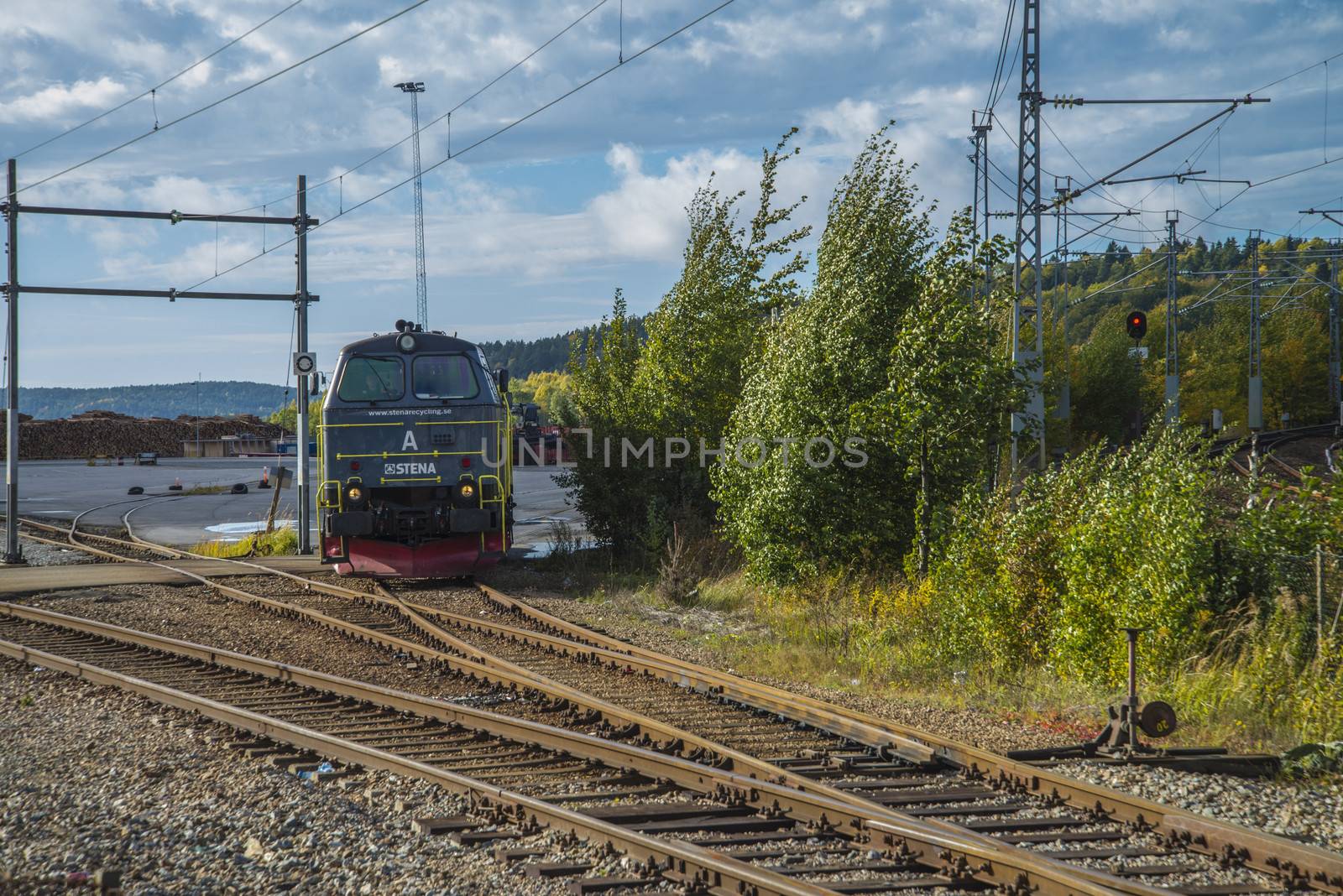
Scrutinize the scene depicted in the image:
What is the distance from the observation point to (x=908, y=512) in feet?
45.2

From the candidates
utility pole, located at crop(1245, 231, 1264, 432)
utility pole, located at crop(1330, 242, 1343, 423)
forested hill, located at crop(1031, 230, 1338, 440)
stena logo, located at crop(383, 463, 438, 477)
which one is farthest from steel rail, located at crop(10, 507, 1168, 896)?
utility pole, located at crop(1330, 242, 1343, 423)

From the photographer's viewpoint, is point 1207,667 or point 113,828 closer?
point 113,828

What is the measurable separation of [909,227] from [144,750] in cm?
1025

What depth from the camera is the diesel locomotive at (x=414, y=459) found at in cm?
1457

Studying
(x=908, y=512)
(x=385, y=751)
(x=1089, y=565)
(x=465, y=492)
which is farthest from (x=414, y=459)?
(x=1089, y=565)

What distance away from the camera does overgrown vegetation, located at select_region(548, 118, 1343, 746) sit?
877cm

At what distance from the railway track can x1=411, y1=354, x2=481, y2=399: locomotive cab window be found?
4.63 meters

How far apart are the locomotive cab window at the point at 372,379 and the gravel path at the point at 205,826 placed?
291 inches

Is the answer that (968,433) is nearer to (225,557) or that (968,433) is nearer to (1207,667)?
(1207,667)

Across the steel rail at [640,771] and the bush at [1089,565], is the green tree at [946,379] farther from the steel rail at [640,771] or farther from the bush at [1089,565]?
the steel rail at [640,771]

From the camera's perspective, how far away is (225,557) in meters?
19.9

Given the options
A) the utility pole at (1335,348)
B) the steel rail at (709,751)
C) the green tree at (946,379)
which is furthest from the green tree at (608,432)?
the utility pole at (1335,348)

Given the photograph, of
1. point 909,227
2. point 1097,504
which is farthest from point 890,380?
point 1097,504

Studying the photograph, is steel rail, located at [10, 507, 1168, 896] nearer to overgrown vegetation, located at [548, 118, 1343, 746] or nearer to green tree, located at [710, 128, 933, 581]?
overgrown vegetation, located at [548, 118, 1343, 746]
